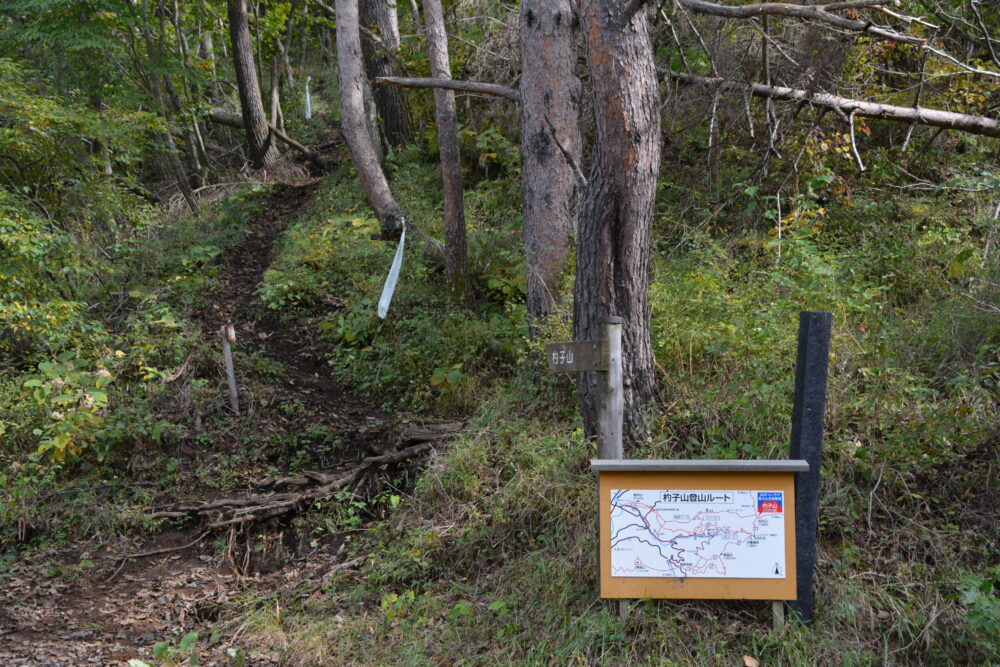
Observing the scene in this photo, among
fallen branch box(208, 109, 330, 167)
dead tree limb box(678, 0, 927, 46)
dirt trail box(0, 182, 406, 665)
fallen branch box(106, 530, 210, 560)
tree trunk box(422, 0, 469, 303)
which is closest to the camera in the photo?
dead tree limb box(678, 0, 927, 46)

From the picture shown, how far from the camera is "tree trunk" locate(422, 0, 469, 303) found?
29.8 feet

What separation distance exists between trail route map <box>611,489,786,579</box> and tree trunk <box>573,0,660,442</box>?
4.22 feet

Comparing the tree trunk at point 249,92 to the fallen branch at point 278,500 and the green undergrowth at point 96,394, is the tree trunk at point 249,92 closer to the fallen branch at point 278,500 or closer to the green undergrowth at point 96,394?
the green undergrowth at point 96,394

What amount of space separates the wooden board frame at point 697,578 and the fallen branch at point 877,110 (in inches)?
182

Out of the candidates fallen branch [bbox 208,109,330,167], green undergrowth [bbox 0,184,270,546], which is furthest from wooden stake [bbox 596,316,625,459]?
fallen branch [bbox 208,109,330,167]

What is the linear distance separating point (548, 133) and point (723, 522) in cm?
502

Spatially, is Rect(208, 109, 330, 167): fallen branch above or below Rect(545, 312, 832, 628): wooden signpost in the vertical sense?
above

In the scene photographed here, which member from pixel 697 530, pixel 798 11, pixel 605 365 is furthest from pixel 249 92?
pixel 697 530

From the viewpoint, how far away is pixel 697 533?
12.4ft

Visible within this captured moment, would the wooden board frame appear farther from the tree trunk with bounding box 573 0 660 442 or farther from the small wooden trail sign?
the tree trunk with bounding box 573 0 660 442

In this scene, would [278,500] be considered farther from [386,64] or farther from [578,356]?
[386,64]

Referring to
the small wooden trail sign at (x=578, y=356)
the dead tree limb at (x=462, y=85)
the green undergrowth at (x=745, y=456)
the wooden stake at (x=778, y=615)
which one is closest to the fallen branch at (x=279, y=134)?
the dead tree limb at (x=462, y=85)

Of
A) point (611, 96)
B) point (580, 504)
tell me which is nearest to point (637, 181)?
point (611, 96)

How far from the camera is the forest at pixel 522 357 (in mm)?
4289
